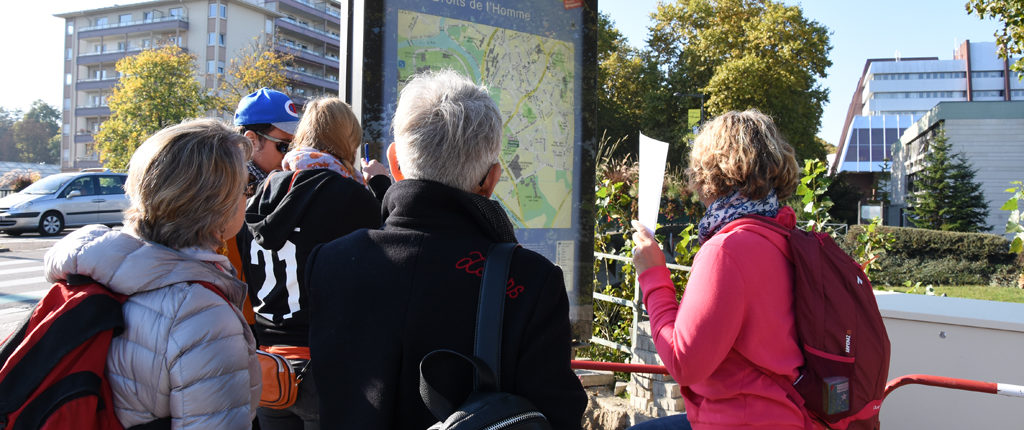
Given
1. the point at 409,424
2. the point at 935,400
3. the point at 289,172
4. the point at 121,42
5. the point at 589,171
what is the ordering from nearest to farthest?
the point at 409,424 < the point at 289,172 < the point at 935,400 < the point at 589,171 < the point at 121,42

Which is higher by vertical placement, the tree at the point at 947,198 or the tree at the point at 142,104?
the tree at the point at 142,104

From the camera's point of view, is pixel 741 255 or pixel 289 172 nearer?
pixel 741 255

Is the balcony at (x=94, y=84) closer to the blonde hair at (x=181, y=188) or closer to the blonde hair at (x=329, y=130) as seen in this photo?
the blonde hair at (x=329, y=130)

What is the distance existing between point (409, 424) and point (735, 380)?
2.90ft

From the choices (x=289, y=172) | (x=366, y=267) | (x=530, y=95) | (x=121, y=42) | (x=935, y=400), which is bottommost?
(x=935, y=400)

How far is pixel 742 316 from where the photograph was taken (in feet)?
5.52

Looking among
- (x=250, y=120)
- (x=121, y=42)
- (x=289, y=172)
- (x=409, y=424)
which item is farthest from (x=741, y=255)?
(x=121, y=42)

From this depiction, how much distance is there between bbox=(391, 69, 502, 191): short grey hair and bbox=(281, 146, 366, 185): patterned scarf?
76cm

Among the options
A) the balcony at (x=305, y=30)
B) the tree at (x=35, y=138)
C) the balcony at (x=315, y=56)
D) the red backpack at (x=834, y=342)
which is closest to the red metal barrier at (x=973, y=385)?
the red backpack at (x=834, y=342)

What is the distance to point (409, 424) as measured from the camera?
137 cm

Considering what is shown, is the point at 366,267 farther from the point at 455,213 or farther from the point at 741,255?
the point at 741,255

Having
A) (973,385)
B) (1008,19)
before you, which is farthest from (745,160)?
(1008,19)

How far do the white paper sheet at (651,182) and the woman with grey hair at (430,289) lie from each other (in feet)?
2.20

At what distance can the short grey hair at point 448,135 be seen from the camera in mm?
1432
